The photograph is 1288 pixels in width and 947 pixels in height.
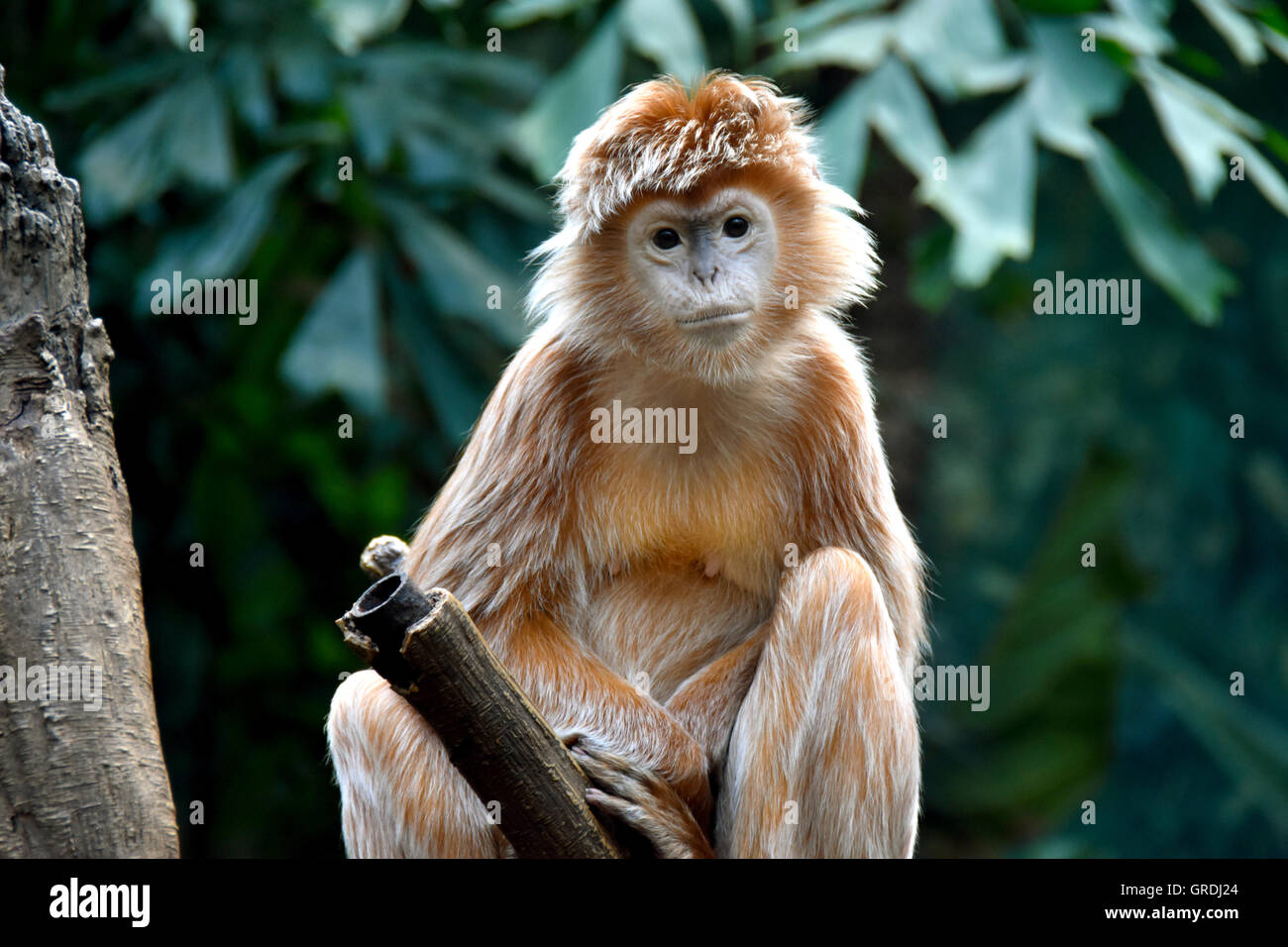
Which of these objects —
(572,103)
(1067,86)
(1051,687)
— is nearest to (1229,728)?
(1051,687)

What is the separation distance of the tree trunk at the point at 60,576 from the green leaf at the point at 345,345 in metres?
1.59

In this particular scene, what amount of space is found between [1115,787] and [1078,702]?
53.7 inches

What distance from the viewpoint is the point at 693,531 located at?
3174mm

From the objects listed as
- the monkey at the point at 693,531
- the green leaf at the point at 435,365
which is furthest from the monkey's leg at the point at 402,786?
the green leaf at the point at 435,365

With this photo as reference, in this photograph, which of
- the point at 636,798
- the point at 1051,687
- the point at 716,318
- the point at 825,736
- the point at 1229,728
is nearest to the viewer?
the point at 636,798

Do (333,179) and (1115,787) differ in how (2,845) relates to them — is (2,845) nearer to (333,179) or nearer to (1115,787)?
(333,179)

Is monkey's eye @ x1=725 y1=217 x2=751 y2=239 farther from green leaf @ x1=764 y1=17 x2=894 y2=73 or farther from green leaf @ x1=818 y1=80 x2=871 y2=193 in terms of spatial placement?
green leaf @ x1=764 y1=17 x2=894 y2=73

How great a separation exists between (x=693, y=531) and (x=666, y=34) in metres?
1.86

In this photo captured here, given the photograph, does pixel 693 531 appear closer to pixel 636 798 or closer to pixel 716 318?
pixel 716 318

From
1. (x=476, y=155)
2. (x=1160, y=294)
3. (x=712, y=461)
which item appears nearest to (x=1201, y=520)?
(x=1160, y=294)

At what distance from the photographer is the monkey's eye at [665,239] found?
10.4 feet

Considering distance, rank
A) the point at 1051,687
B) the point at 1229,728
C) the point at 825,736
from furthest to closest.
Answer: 1. the point at 1229,728
2. the point at 1051,687
3. the point at 825,736

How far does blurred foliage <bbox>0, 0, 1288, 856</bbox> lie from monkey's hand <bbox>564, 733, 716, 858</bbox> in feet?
6.04

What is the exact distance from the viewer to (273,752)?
20.0ft
